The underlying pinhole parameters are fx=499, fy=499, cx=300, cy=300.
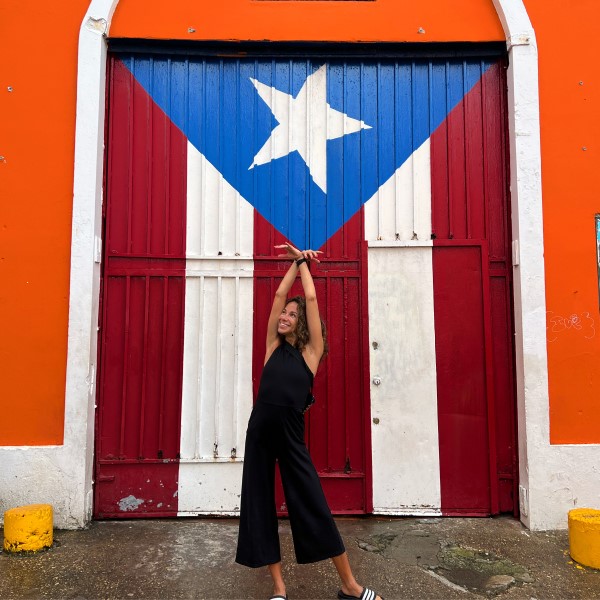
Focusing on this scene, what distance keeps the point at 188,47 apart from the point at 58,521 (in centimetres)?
406

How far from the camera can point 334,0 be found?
173 inches

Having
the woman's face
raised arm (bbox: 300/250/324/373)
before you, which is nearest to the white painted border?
the woman's face

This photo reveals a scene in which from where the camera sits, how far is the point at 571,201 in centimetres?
411

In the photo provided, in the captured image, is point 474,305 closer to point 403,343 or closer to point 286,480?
point 403,343

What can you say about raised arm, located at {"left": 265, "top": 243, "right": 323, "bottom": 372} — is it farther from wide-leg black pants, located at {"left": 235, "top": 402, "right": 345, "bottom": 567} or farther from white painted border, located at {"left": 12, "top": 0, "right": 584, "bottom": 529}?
white painted border, located at {"left": 12, "top": 0, "right": 584, "bottom": 529}

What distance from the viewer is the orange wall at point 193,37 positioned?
398 cm

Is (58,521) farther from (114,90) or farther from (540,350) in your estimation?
(540,350)

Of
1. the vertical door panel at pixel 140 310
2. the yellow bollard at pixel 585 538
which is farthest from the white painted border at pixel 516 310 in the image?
the yellow bollard at pixel 585 538

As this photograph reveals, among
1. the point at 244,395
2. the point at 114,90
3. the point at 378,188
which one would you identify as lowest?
the point at 244,395

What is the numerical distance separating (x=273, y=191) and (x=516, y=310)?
2.28 metres

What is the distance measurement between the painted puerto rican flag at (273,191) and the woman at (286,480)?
125 cm

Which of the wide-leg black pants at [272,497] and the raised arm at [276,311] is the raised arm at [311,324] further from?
the wide-leg black pants at [272,497]

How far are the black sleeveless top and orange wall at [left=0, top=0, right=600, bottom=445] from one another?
1.98 metres

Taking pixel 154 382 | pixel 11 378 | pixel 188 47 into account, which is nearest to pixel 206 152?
pixel 188 47
